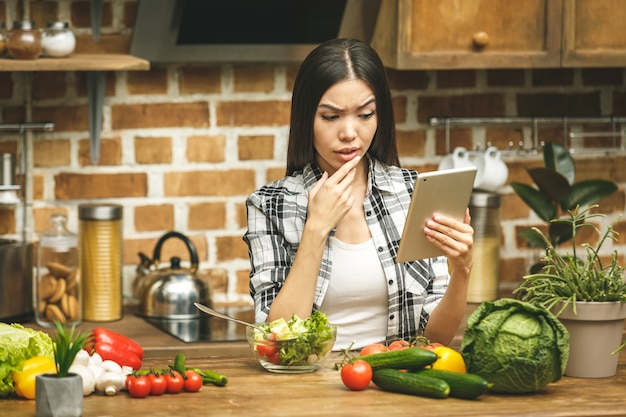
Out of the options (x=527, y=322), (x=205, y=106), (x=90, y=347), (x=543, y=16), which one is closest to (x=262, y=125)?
(x=205, y=106)

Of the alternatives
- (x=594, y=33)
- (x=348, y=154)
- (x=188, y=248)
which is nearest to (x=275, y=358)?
(x=348, y=154)

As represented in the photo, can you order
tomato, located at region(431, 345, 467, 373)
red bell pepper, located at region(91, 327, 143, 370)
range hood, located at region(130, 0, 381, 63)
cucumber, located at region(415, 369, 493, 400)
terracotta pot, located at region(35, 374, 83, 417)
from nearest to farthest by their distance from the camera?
1. terracotta pot, located at region(35, 374, 83, 417)
2. cucumber, located at region(415, 369, 493, 400)
3. tomato, located at region(431, 345, 467, 373)
4. red bell pepper, located at region(91, 327, 143, 370)
5. range hood, located at region(130, 0, 381, 63)

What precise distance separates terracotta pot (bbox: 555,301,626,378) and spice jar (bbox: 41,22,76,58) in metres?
1.69

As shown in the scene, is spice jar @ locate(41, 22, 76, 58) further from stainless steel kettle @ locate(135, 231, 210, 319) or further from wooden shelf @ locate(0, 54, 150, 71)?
stainless steel kettle @ locate(135, 231, 210, 319)

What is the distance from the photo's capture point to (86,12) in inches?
127

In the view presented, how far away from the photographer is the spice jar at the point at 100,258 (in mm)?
3094

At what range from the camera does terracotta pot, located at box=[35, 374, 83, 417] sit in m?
1.68

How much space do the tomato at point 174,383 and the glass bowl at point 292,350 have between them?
6.6 inches

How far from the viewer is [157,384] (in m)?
1.84

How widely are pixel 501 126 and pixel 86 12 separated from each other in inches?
57.2

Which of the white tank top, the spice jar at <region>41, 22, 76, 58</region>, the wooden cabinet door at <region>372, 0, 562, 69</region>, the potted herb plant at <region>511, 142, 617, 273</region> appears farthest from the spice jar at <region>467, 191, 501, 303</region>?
the spice jar at <region>41, 22, 76, 58</region>

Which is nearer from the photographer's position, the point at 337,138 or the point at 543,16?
the point at 337,138

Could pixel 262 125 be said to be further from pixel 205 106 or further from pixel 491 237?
pixel 491 237

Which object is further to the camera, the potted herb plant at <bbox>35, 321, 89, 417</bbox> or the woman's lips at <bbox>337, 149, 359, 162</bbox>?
the woman's lips at <bbox>337, 149, 359, 162</bbox>
